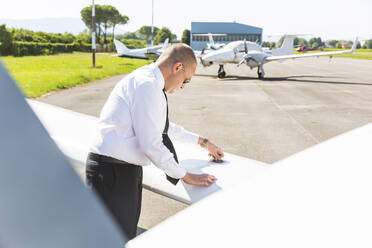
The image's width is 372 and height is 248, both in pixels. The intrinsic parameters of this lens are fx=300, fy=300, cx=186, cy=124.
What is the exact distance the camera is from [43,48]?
126 ft

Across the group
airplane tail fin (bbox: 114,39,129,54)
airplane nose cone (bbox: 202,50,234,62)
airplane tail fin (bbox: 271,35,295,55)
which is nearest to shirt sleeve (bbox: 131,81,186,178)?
airplane nose cone (bbox: 202,50,234,62)

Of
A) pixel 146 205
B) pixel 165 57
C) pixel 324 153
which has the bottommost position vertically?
pixel 146 205

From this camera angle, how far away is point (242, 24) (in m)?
90.9

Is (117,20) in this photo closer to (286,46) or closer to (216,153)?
(286,46)

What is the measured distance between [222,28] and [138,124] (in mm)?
91294

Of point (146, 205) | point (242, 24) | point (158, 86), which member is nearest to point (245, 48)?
point (146, 205)

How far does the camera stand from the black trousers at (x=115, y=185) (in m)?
2.08

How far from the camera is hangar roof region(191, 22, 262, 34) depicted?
86375mm

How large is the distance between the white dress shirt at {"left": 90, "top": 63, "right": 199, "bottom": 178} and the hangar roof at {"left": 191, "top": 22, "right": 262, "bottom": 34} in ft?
287

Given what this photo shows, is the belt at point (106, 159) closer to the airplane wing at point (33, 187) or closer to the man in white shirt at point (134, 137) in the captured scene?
the man in white shirt at point (134, 137)

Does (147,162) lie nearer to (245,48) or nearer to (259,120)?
(259,120)

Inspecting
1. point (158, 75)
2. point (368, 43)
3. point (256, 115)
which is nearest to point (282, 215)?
point (158, 75)

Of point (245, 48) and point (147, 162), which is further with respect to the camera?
point (245, 48)

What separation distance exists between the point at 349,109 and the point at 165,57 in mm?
9164
